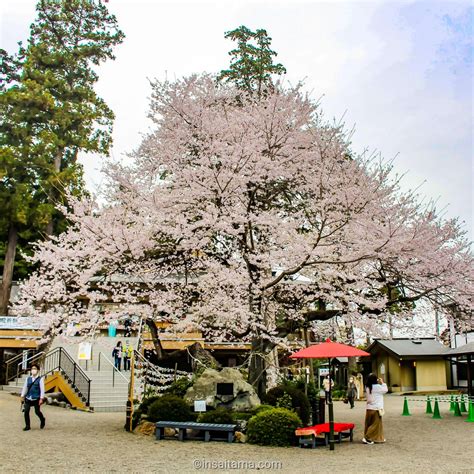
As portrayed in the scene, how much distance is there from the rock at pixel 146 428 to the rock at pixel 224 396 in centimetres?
119

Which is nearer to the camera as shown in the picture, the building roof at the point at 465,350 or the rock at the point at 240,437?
the rock at the point at 240,437

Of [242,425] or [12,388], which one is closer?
[242,425]

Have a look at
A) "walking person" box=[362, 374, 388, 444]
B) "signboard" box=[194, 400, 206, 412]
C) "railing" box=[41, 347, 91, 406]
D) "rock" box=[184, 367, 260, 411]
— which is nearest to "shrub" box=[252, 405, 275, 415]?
"rock" box=[184, 367, 260, 411]

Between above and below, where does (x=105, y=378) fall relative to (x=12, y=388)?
above

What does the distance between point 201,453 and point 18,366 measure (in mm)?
19615

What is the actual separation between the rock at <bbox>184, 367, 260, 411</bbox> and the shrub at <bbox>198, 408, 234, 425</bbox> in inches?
38.6

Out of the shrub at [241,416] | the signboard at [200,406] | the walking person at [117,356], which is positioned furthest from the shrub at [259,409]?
the walking person at [117,356]

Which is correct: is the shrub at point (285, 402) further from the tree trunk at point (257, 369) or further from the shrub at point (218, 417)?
the shrub at point (218, 417)

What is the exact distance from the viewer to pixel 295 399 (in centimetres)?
1475

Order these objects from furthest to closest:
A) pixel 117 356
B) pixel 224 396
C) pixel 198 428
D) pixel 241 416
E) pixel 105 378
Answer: pixel 117 356 < pixel 105 378 < pixel 224 396 < pixel 241 416 < pixel 198 428

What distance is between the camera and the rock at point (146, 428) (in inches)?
526

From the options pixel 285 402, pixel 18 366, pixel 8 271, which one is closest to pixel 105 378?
pixel 18 366

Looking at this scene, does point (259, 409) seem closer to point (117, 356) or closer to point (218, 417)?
point (218, 417)

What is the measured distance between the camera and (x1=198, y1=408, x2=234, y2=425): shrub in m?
12.6
